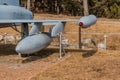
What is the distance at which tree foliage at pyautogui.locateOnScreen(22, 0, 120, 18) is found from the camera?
35906 millimetres

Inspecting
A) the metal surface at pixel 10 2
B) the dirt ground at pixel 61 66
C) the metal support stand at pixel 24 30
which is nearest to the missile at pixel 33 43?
the dirt ground at pixel 61 66

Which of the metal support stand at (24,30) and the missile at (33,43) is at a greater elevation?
the metal support stand at (24,30)

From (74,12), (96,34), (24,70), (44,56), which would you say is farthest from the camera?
(74,12)

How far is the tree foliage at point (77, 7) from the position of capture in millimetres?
35906

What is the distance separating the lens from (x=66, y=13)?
3953 cm

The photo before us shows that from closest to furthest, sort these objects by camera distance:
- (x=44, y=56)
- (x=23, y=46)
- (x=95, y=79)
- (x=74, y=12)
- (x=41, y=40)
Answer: (x=95, y=79) < (x=23, y=46) < (x=41, y=40) < (x=44, y=56) < (x=74, y=12)

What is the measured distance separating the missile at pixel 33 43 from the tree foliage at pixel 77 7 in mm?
18271

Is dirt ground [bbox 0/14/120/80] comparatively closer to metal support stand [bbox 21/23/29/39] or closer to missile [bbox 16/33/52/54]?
missile [bbox 16/33/52/54]

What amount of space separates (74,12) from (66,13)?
0.86 m

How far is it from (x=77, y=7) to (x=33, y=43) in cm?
2217

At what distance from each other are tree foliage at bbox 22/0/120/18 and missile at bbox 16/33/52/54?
18.3 meters

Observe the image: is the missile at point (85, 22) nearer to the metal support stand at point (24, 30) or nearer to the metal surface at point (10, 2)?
the metal support stand at point (24, 30)

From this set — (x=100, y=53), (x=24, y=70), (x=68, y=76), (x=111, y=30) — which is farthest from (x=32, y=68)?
(x=111, y=30)

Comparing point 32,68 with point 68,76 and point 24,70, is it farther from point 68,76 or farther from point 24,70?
point 68,76
